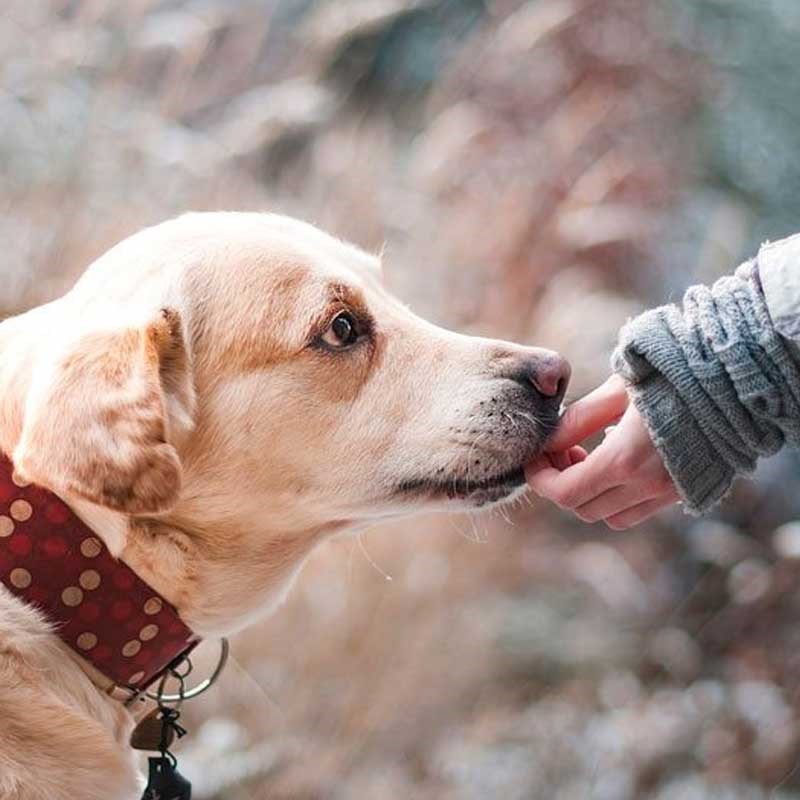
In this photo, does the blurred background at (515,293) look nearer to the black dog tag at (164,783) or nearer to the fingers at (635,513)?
the fingers at (635,513)

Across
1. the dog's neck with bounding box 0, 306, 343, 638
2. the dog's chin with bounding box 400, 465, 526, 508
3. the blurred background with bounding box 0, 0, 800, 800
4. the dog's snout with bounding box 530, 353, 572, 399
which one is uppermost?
the dog's neck with bounding box 0, 306, 343, 638

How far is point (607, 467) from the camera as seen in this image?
1.28 metres

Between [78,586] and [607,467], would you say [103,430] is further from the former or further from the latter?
[607,467]

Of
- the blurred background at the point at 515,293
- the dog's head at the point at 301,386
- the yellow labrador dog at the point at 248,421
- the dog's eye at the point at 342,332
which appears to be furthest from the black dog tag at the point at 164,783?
the blurred background at the point at 515,293

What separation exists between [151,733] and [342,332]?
0.54 metres

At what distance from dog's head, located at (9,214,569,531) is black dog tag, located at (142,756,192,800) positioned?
0.29 meters

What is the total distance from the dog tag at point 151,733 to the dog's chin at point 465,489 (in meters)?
0.41

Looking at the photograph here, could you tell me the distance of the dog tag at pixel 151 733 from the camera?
137 centimetres

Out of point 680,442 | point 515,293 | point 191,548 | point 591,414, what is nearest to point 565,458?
point 591,414

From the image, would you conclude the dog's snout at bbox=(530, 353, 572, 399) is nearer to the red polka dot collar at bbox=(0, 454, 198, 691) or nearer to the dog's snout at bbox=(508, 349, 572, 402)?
the dog's snout at bbox=(508, 349, 572, 402)

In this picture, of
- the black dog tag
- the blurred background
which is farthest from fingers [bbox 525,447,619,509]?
the blurred background

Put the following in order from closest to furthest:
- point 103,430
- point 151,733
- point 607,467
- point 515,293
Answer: point 103,430 → point 607,467 → point 151,733 → point 515,293

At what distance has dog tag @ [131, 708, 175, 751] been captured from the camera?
1365 mm

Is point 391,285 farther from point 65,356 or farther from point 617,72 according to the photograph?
point 65,356
